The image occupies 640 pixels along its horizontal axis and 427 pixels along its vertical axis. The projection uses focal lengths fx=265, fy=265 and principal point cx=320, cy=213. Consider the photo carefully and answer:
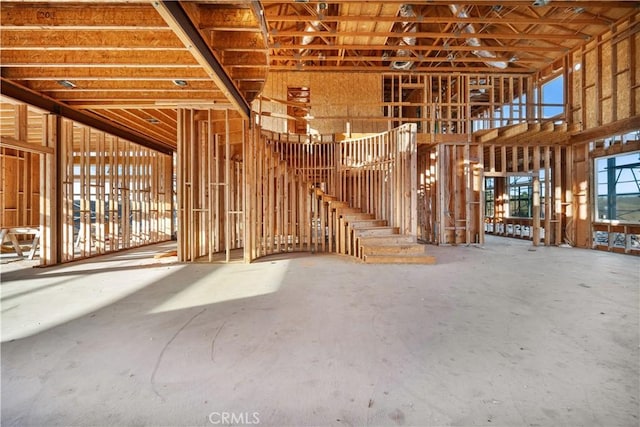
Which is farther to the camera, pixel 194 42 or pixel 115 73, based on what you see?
pixel 115 73

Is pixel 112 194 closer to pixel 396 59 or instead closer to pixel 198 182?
pixel 198 182

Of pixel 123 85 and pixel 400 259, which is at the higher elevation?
pixel 123 85

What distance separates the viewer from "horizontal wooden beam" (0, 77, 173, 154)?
5.21 meters

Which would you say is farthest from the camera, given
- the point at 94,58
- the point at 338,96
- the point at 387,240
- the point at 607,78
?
Result: the point at 338,96

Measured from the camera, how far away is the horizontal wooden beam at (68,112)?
521 centimetres

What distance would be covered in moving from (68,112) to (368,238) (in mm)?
7815

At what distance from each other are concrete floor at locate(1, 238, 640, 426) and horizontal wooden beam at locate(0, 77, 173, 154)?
3825mm

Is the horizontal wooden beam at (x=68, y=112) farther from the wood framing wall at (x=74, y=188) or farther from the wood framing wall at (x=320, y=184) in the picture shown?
the wood framing wall at (x=320, y=184)

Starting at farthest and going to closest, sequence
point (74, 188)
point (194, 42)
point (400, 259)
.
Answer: point (74, 188), point (400, 259), point (194, 42)

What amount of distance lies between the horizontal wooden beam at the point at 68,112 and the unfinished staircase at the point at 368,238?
6108 mm

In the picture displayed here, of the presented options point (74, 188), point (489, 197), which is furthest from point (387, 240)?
point (489, 197)

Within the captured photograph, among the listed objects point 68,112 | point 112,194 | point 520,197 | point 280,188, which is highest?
point 68,112

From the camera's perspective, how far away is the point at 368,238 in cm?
664

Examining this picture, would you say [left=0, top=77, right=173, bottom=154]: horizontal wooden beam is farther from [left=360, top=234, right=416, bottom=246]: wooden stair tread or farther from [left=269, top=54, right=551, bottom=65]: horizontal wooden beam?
[left=360, top=234, right=416, bottom=246]: wooden stair tread
